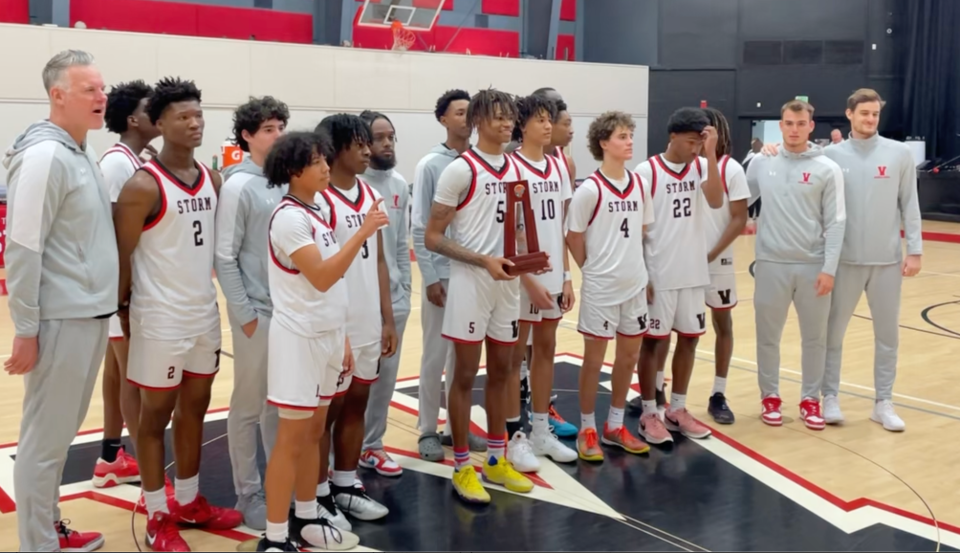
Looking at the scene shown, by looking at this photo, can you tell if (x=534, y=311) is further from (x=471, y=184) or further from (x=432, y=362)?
(x=471, y=184)

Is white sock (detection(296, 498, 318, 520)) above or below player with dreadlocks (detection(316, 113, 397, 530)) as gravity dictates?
below

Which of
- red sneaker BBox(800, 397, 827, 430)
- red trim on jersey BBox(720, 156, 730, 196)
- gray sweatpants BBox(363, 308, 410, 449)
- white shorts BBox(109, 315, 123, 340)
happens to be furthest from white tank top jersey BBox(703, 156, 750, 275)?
white shorts BBox(109, 315, 123, 340)

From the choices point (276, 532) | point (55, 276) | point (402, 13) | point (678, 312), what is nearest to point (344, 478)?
point (276, 532)

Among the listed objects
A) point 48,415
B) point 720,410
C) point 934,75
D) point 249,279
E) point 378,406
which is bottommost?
point 720,410

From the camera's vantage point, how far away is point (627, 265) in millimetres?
4707

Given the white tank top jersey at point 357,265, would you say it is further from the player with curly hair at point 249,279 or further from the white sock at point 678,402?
the white sock at point 678,402

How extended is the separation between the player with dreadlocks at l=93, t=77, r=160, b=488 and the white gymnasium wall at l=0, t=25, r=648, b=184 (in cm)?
792

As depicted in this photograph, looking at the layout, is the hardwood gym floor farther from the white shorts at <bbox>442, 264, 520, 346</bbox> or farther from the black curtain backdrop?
the black curtain backdrop

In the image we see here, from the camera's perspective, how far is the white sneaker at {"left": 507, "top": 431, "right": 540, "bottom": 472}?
179 inches

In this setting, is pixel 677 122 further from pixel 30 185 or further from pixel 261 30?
pixel 261 30

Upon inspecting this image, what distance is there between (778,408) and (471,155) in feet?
8.17

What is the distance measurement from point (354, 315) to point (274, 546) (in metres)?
0.94

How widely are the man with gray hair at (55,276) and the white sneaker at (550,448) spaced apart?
2.24 meters

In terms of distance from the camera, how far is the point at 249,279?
12.4ft
